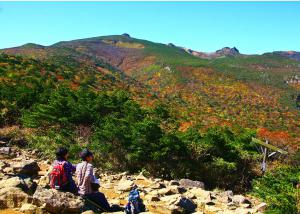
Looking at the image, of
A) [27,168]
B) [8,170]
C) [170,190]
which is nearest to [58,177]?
[8,170]

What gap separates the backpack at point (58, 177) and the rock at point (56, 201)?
23cm

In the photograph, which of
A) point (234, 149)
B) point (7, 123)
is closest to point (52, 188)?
point (234, 149)

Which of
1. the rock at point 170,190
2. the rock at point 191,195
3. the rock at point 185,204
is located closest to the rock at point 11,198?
the rock at point 185,204

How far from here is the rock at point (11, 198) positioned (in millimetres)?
7500

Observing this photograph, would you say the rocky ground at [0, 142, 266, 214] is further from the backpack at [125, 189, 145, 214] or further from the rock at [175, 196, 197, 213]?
the backpack at [125, 189, 145, 214]

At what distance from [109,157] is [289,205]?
758 centimetres

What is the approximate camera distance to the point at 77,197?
7.78 m

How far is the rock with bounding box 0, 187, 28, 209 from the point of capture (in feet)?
24.6

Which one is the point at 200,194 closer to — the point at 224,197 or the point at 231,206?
the point at 224,197

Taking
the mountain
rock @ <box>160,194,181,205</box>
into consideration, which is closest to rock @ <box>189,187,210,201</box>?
rock @ <box>160,194,181,205</box>

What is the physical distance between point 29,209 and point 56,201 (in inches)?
18.8

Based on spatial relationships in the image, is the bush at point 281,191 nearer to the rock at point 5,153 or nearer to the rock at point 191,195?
the rock at point 191,195

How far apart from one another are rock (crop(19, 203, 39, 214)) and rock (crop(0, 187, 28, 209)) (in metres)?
0.30

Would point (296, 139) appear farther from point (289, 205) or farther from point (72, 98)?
point (289, 205)
